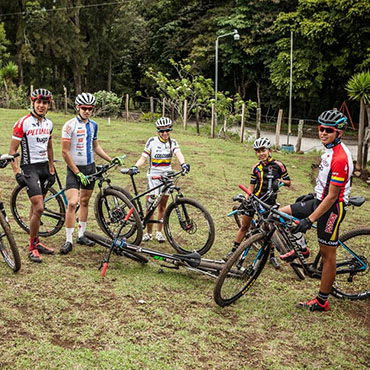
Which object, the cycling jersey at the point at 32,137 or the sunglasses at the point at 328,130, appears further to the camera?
the cycling jersey at the point at 32,137

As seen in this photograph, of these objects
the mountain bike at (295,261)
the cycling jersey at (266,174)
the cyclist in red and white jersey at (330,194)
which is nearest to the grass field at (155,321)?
the mountain bike at (295,261)

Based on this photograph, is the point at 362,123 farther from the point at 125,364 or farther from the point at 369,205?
the point at 125,364

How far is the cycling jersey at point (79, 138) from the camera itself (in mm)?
5785

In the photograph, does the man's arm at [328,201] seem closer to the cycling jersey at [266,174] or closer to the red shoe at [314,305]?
the red shoe at [314,305]

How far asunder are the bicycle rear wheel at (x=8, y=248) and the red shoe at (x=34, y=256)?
0.32 m

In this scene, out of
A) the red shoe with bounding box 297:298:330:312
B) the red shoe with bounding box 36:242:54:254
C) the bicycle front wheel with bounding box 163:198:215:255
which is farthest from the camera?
the bicycle front wheel with bounding box 163:198:215:255

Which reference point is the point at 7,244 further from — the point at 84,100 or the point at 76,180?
the point at 84,100

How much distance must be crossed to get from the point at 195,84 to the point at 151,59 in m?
20.1

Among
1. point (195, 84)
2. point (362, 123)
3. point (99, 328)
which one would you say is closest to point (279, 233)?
point (99, 328)

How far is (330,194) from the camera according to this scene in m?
4.42

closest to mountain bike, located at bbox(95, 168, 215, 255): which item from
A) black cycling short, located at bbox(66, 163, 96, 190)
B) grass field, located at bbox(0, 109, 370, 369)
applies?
grass field, located at bbox(0, 109, 370, 369)

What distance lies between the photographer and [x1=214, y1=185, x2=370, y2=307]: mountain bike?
15.6 feet

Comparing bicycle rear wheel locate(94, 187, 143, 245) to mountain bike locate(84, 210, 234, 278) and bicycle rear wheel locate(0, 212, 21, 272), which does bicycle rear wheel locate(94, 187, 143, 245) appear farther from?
bicycle rear wheel locate(0, 212, 21, 272)

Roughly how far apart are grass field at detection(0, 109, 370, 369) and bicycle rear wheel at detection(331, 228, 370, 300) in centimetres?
15
